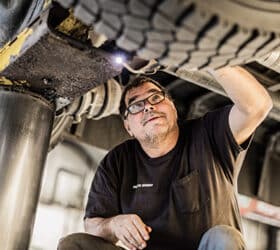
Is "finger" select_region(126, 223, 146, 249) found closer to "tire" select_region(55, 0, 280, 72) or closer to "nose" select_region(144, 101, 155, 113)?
"nose" select_region(144, 101, 155, 113)

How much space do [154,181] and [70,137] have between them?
29.5 inches

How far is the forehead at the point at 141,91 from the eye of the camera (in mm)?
1450

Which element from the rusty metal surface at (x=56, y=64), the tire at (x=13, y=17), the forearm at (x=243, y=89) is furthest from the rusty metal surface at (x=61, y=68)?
the forearm at (x=243, y=89)

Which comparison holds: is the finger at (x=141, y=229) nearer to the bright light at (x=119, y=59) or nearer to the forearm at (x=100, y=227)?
the forearm at (x=100, y=227)

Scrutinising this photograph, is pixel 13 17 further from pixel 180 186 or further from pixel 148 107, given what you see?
pixel 180 186

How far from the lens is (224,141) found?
1289 mm

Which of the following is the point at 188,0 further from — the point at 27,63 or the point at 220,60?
the point at 27,63

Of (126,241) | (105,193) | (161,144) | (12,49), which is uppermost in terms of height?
(12,49)

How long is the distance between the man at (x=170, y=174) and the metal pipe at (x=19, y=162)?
0.18 m

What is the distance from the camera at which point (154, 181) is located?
4.45 ft

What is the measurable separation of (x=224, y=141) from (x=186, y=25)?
71 centimetres

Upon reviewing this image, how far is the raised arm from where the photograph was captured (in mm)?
1114

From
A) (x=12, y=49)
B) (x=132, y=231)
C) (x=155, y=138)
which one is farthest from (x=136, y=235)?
(x=12, y=49)

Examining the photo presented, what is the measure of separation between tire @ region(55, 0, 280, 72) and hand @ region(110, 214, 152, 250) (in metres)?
0.58
